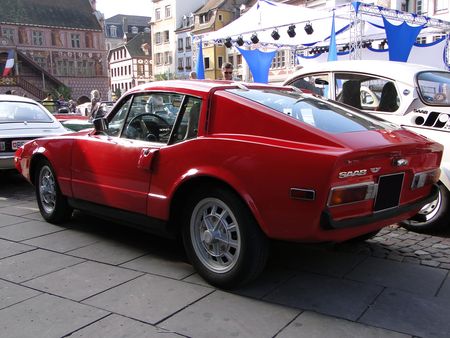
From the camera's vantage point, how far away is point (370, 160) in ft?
10.6

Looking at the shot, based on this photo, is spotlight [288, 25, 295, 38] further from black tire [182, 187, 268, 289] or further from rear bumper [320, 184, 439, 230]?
black tire [182, 187, 268, 289]

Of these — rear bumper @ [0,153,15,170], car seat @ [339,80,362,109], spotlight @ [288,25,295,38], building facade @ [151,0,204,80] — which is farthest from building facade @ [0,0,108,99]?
car seat @ [339,80,362,109]

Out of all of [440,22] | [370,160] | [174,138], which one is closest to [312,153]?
[370,160]

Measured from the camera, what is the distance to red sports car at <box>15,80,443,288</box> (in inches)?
123

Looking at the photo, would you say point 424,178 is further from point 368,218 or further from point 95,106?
point 95,106

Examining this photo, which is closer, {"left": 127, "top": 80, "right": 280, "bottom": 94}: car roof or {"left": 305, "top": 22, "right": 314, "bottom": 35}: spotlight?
{"left": 127, "top": 80, "right": 280, "bottom": 94}: car roof

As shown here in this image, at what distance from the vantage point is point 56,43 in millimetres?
69562

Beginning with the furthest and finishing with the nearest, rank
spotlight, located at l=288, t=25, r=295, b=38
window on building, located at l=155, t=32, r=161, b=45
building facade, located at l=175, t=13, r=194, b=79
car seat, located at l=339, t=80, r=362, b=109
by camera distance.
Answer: window on building, located at l=155, t=32, r=161, b=45
building facade, located at l=175, t=13, r=194, b=79
spotlight, located at l=288, t=25, r=295, b=38
car seat, located at l=339, t=80, r=362, b=109

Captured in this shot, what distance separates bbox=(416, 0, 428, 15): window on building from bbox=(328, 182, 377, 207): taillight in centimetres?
3317

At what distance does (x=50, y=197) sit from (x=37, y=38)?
70.0 meters

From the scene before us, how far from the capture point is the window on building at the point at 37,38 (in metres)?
67.9

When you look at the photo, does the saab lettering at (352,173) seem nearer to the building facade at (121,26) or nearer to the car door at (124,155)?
the car door at (124,155)

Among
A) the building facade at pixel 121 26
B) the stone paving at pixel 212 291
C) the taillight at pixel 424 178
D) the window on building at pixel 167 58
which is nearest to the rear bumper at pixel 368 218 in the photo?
the taillight at pixel 424 178

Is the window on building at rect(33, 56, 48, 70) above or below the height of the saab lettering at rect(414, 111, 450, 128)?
above
